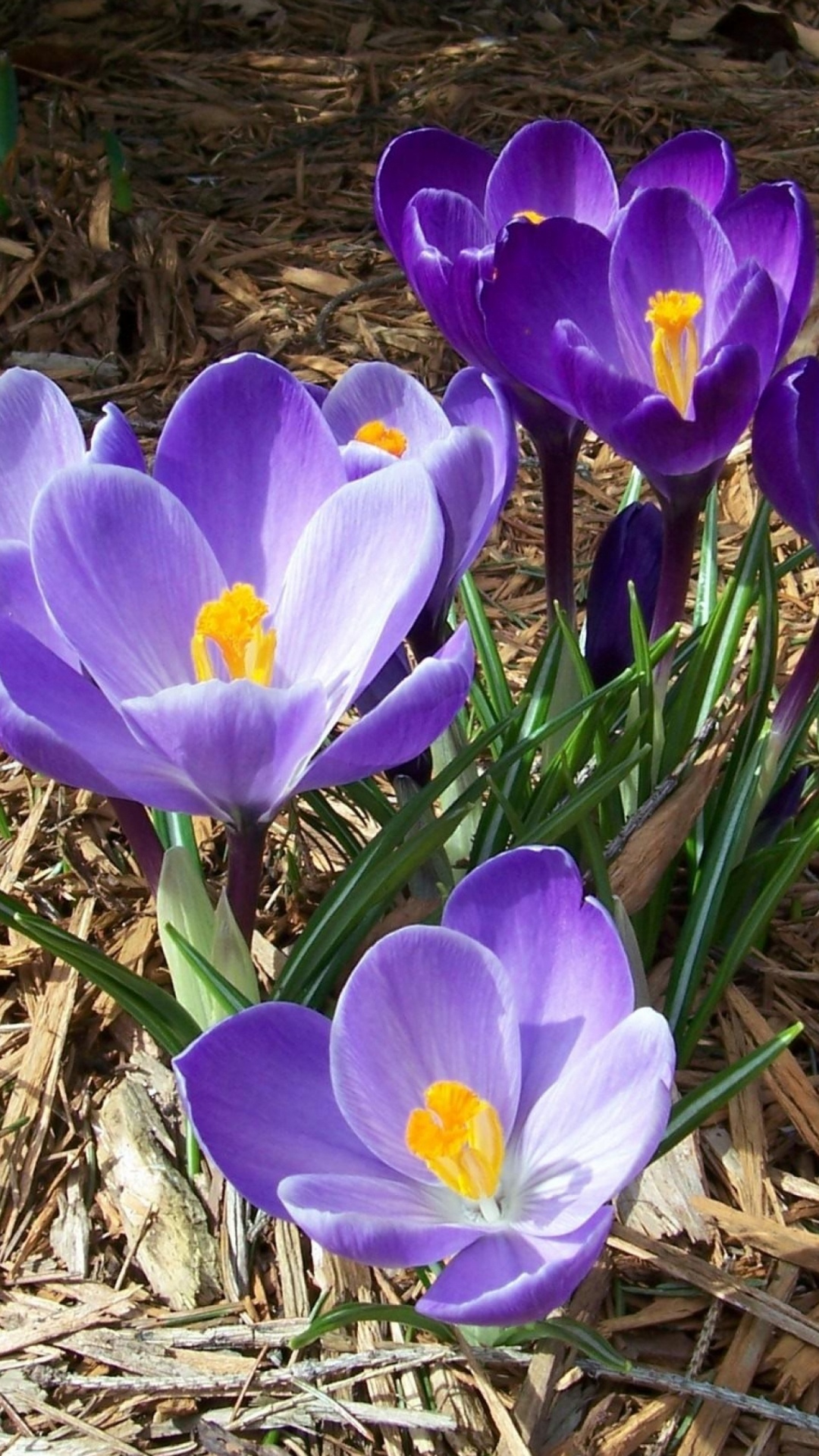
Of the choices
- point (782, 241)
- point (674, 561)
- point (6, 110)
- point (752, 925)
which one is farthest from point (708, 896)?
point (6, 110)

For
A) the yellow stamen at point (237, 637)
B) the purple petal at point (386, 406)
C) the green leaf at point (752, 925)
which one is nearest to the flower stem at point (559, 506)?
the purple petal at point (386, 406)

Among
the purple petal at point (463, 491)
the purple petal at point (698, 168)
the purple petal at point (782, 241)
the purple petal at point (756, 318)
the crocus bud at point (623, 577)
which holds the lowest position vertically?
the crocus bud at point (623, 577)

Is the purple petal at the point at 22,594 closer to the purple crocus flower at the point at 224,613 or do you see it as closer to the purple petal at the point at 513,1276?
the purple crocus flower at the point at 224,613

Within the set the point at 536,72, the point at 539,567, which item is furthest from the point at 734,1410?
the point at 536,72

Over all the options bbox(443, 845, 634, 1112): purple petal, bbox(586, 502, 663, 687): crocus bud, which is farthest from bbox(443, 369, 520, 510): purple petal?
bbox(443, 845, 634, 1112): purple petal

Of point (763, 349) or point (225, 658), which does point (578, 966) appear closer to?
point (225, 658)

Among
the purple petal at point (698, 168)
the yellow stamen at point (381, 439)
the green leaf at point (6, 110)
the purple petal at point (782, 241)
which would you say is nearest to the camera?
the yellow stamen at point (381, 439)
